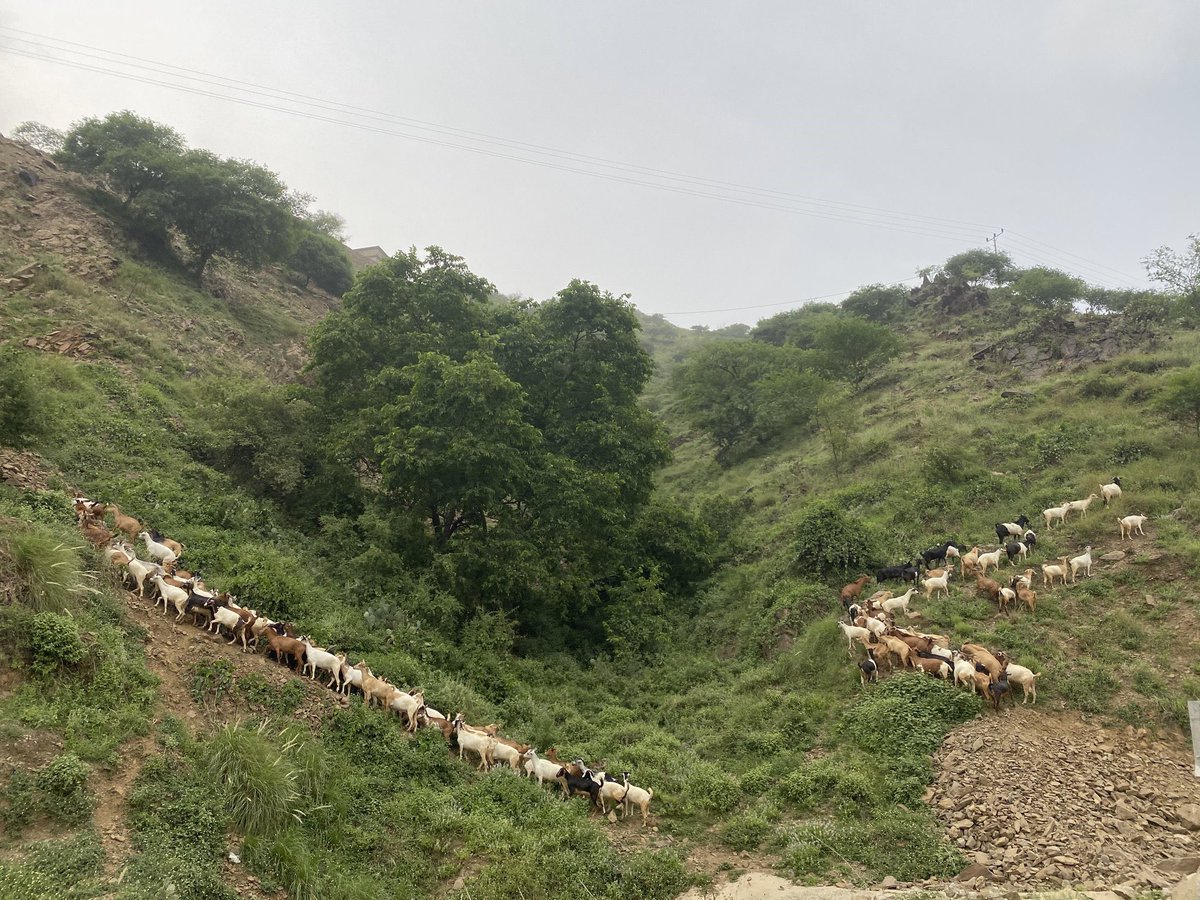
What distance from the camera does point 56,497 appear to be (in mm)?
10016

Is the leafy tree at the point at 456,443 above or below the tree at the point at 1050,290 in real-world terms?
below

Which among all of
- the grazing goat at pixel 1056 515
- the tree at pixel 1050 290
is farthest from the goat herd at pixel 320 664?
the tree at pixel 1050 290

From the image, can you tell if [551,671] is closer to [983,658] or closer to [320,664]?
[320,664]

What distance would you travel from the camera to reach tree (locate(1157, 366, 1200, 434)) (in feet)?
51.9

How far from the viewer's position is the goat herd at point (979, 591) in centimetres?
927

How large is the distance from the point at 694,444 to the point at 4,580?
3242 centimetres

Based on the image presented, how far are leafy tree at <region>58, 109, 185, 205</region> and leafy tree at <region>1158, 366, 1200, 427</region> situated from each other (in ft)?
111

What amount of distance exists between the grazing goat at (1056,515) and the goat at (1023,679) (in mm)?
6268

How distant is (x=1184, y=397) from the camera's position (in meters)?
16.1

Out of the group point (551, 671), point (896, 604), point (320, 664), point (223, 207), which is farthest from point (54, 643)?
point (223, 207)

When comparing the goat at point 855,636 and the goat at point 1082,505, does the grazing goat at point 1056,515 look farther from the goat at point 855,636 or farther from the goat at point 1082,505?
the goat at point 855,636

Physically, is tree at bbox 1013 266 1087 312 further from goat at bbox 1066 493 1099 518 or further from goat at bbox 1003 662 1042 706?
goat at bbox 1003 662 1042 706

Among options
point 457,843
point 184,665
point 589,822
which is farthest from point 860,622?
point 184,665

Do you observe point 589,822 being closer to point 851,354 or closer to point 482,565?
point 482,565
